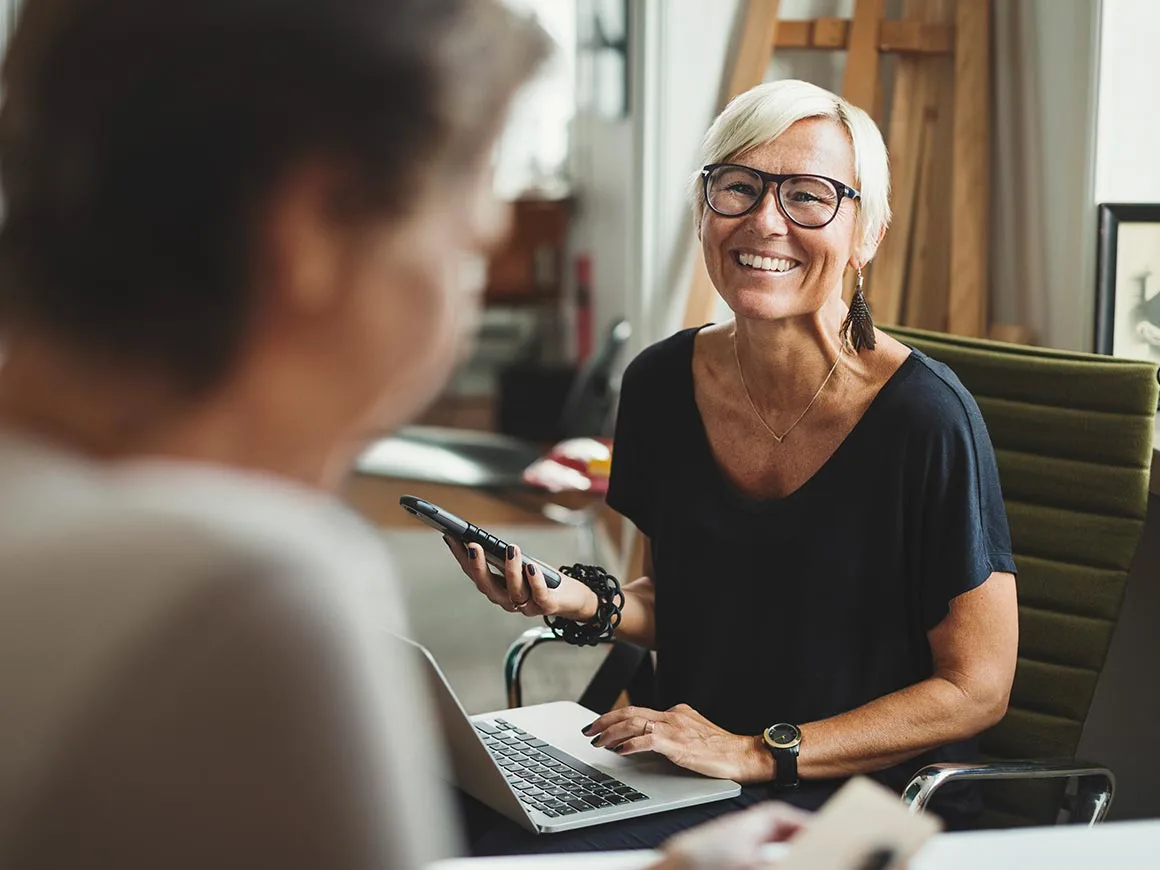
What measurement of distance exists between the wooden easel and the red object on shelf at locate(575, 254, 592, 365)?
12.9 ft

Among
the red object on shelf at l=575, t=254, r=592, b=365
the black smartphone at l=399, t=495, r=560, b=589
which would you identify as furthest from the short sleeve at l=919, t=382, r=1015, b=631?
the red object on shelf at l=575, t=254, r=592, b=365

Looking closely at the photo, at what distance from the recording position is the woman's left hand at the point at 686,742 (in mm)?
1422

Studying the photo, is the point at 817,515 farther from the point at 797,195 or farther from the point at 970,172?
the point at 970,172

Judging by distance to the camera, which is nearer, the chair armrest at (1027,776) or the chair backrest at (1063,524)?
the chair armrest at (1027,776)

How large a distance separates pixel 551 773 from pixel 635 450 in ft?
1.77

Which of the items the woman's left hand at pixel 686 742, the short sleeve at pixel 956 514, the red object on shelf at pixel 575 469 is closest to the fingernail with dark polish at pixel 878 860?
the woman's left hand at pixel 686 742

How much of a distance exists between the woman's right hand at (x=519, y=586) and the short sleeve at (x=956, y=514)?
0.43 metres

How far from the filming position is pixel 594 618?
1.72 metres

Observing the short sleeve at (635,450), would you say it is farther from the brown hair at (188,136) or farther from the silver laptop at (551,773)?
the brown hair at (188,136)

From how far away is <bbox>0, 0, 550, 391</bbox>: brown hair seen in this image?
1.72ft

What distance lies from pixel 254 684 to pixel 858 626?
4.05 feet

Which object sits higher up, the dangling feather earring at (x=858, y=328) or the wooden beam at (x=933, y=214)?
the wooden beam at (x=933, y=214)

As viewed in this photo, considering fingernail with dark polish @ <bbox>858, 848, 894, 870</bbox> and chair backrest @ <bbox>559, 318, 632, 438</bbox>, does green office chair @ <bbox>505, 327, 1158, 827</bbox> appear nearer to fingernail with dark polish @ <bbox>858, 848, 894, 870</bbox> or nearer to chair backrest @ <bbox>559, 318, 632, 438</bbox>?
fingernail with dark polish @ <bbox>858, 848, 894, 870</bbox>

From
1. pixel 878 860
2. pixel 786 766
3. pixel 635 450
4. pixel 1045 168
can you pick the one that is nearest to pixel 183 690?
pixel 878 860
